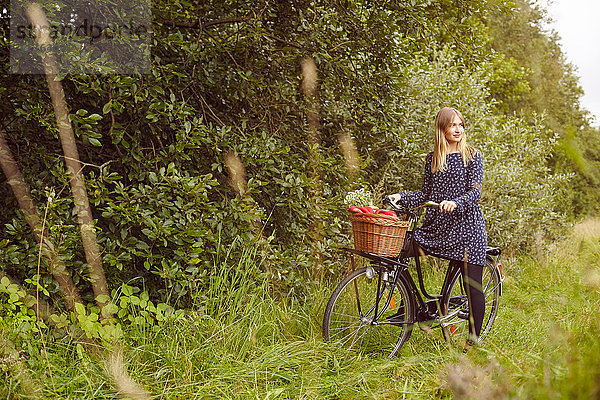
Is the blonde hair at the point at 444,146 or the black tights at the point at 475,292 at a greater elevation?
the blonde hair at the point at 444,146

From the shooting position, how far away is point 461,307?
3848 mm

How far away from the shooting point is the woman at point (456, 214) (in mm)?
3580

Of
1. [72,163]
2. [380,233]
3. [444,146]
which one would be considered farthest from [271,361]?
[444,146]

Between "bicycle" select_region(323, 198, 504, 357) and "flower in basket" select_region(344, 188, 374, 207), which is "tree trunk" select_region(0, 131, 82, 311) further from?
"flower in basket" select_region(344, 188, 374, 207)

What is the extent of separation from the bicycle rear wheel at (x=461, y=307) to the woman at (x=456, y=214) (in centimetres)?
17

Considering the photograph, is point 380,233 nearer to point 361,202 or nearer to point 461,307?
point 361,202

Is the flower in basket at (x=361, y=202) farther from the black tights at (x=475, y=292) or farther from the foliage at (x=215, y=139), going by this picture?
the black tights at (x=475, y=292)

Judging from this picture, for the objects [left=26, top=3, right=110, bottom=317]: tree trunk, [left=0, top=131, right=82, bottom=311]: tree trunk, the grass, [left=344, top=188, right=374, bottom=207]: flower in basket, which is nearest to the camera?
the grass

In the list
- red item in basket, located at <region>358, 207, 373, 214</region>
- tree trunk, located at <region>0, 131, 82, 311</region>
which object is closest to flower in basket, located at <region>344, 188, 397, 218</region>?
red item in basket, located at <region>358, 207, 373, 214</region>

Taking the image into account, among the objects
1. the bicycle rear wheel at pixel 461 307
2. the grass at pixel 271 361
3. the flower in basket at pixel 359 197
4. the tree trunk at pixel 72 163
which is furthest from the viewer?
the bicycle rear wheel at pixel 461 307

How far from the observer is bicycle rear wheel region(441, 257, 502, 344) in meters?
3.76

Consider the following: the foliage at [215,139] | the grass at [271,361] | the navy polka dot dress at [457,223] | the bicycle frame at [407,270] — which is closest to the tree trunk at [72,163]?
the foliage at [215,139]

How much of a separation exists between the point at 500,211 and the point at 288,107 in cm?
408

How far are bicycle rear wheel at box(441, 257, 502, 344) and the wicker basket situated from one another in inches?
28.1
